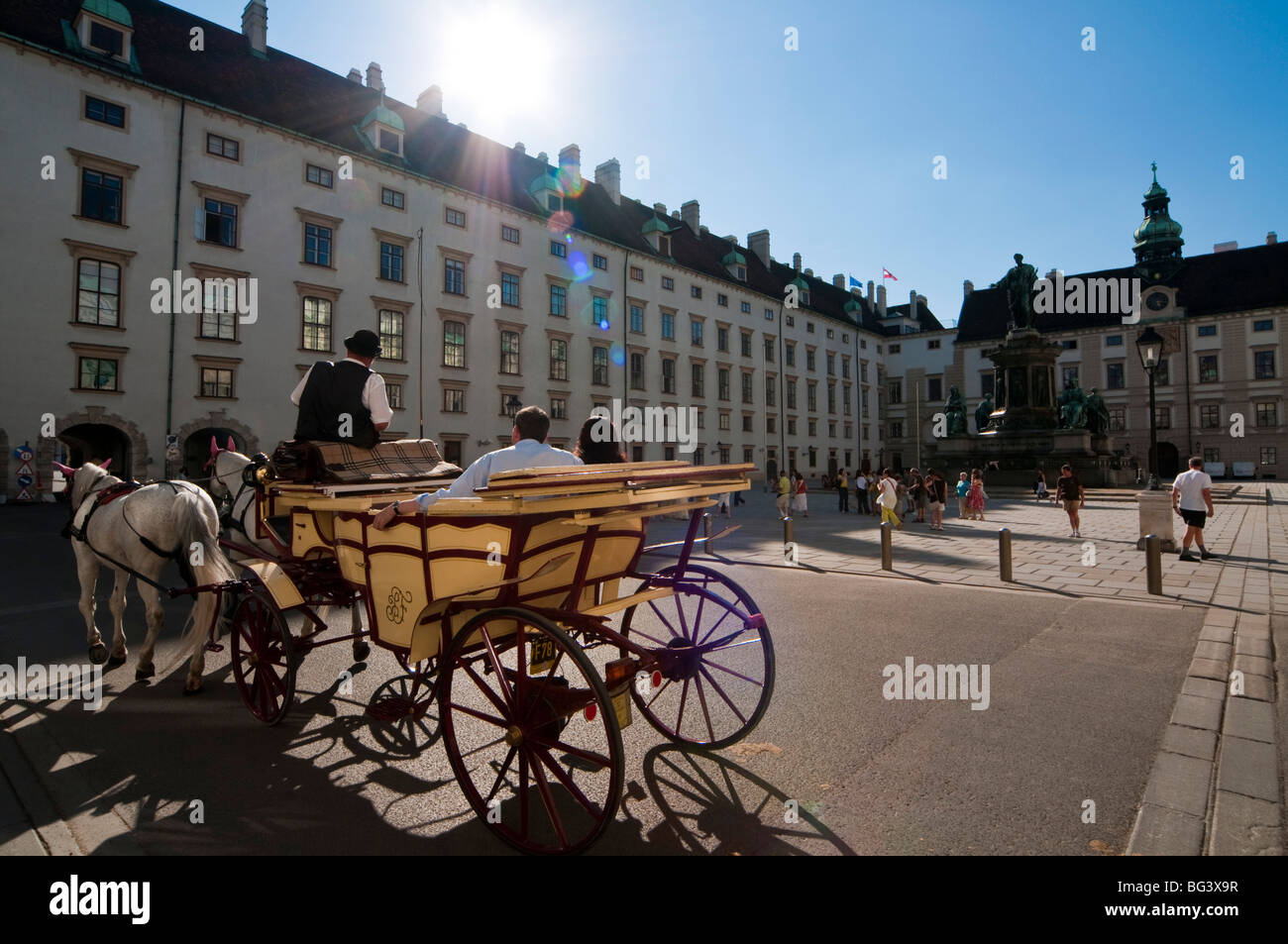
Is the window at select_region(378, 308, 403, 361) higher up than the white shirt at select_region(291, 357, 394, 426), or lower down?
higher up

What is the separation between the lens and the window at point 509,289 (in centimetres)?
3578

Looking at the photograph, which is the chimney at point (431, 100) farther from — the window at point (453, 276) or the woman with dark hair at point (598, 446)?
the woman with dark hair at point (598, 446)

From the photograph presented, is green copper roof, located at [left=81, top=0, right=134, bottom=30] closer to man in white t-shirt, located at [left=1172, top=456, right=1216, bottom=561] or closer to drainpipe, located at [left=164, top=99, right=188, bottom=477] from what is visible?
drainpipe, located at [left=164, top=99, right=188, bottom=477]

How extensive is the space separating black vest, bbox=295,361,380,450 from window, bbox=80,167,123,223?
26566 millimetres

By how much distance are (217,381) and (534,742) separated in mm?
28995

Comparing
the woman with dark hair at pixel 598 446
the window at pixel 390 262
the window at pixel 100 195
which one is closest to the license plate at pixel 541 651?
the woman with dark hair at pixel 598 446

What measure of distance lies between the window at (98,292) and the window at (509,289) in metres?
16.4

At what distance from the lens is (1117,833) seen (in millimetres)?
3066

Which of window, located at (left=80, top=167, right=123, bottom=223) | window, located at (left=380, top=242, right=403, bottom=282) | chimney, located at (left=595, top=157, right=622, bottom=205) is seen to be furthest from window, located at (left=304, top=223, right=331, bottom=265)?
chimney, located at (left=595, top=157, right=622, bottom=205)

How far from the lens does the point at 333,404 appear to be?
5.33 m

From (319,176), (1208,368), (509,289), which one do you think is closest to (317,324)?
(319,176)

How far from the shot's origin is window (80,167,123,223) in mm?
23859

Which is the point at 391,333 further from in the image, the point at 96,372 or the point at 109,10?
the point at 109,10
